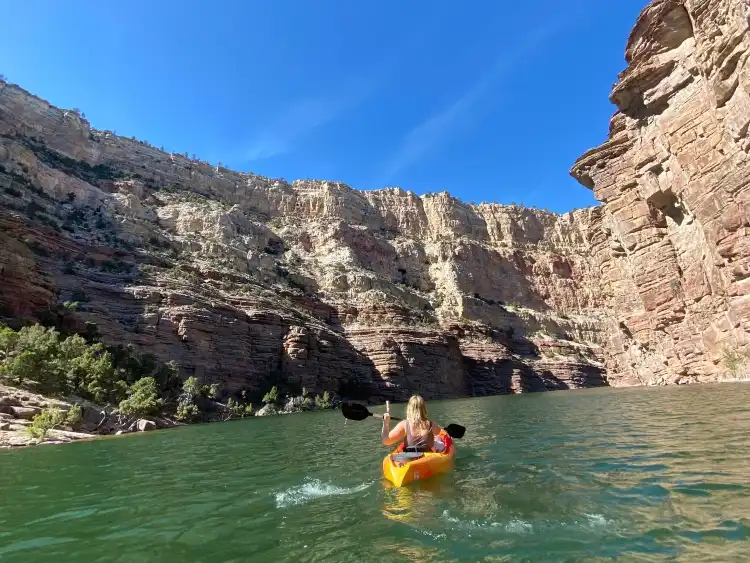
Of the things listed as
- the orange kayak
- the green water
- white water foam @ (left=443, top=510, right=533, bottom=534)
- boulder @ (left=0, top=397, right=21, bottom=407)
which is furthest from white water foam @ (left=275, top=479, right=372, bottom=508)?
boulder @ (left=0, top=397, right=21, bottom=407)

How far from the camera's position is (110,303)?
158ft

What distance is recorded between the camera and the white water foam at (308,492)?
27.6 feet

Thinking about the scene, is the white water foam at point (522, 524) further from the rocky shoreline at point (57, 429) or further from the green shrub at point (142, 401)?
the green shrub at point (142, 401)

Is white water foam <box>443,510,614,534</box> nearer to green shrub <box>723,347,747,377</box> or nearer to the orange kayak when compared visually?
the orange kayak

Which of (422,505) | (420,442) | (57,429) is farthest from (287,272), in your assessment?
(422,505)

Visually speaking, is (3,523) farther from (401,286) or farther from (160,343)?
(401,286)

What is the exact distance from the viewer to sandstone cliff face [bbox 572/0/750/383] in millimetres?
28750

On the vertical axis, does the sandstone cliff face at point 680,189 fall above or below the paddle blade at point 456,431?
above

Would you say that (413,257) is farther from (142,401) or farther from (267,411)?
(142,401)

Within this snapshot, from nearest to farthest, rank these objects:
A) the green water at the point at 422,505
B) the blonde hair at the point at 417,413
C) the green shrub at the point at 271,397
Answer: the green water at the point at 422,505
the blonde hair at the point at 417,413
the green shrub at the point at 271,397

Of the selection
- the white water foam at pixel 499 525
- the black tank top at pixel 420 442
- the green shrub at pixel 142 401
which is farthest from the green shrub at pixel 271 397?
the white water foam at pixel 499 525

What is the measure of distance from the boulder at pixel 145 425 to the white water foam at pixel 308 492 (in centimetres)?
2070

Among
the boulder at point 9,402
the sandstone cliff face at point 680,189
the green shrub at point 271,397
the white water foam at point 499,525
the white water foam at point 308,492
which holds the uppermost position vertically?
the sandstone cliff face at point 680,189

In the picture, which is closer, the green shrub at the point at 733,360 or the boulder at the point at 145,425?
the boulder at the point at 145,425
